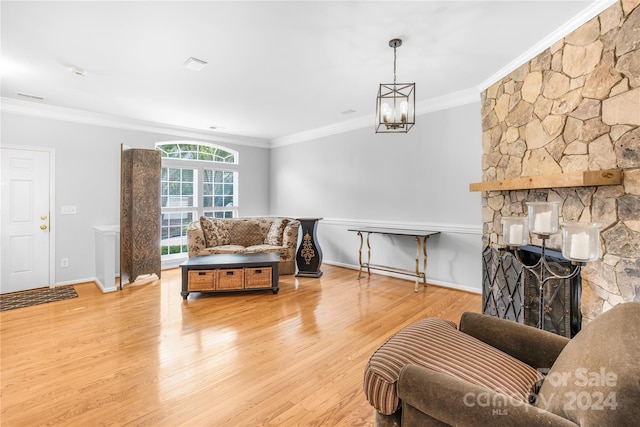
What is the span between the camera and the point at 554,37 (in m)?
2.47

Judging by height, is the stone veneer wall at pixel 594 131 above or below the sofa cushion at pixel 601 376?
above

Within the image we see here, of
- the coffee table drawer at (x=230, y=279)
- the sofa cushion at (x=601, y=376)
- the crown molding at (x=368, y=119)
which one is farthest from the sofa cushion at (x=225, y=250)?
the sofa cushion at (x=601, y=376)

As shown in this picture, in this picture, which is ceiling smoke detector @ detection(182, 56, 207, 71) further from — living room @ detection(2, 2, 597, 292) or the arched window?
the arched window

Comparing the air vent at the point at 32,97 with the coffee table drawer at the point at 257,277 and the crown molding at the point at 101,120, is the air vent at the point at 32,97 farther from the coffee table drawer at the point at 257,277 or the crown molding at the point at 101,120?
the coffee table drawer at the point at 257,277

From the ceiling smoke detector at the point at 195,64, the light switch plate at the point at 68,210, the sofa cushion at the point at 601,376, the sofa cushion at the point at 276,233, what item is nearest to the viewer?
the sofa cushion at the point at 601,376

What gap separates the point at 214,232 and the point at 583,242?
482 cm

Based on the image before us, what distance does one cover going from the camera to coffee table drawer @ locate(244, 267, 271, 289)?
3.86 m

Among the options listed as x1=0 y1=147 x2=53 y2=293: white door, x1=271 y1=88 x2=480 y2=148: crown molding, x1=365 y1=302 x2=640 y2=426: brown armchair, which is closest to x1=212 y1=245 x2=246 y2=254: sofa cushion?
x1=0 y1=147 x2=53 y2=293: white door

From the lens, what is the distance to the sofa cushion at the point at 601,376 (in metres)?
0.77

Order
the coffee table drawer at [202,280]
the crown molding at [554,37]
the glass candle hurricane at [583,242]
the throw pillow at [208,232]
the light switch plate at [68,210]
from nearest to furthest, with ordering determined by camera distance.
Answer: the glass candle hurricane at [583,242] → the crown molding at [554,37] → the coffee table drawer at [202,280] → the light switch plate at [68,210] → the throw pillow at [208,232]

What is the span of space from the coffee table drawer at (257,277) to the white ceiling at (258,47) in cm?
230

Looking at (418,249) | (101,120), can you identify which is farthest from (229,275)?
(101,120)

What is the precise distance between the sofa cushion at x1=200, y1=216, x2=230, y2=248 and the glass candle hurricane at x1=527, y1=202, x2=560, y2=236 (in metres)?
4.53

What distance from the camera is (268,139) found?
6852mm
